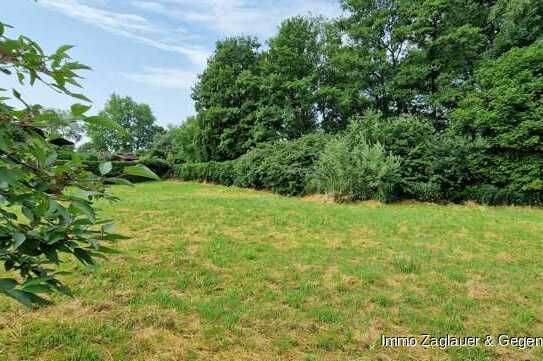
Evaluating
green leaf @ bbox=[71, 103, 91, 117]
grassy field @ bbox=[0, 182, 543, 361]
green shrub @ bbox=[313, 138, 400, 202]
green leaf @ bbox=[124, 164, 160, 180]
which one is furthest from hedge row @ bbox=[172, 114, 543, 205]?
green leaf @ bbox=[71, 103, 91, 117]

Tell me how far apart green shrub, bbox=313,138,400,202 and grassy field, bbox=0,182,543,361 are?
4158 millimetres

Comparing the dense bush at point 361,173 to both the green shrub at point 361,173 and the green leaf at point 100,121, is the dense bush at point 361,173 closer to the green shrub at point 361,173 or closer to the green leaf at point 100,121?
the green shrub at point 361,173

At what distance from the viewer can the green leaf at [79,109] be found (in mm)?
763

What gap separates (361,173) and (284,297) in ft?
23.8

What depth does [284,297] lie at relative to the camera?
321 centimetres

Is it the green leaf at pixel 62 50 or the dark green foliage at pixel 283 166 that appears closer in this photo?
the green leaf at pixel 62 50

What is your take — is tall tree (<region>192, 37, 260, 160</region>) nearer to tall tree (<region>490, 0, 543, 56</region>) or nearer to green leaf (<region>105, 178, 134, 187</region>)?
tall tree (<region>490, 0, 543, 56</region>)

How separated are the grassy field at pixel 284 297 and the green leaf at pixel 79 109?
2030mm

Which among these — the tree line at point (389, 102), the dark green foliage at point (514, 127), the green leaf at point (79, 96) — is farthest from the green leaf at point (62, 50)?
the dark green foliage at point (514, 127)

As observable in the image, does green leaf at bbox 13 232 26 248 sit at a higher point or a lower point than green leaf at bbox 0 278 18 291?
higher

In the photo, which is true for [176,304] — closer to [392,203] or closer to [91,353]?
[91,353]

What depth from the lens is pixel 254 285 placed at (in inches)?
135

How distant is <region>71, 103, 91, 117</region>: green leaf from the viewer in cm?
76

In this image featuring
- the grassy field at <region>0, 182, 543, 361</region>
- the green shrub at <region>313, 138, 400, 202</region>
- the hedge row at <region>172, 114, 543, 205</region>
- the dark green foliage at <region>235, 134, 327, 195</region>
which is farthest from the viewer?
the dark green foliage at <region>235, 134, 327, 195</region>
